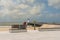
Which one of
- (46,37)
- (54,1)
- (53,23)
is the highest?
(54,1)

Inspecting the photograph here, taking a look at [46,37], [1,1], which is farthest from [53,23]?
[1,1]

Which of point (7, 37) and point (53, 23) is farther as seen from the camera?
point (53, 23)

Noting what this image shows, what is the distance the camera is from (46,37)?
6680mm

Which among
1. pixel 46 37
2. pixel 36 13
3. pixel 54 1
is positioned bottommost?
pixel 46 37

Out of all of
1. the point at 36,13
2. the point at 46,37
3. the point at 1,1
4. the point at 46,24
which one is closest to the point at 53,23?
the point at 46,24

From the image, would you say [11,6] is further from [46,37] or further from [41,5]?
[46,37]

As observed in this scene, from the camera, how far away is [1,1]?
9.16 meters

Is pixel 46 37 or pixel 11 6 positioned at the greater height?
pixel 11 6

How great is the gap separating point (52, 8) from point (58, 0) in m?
0.65

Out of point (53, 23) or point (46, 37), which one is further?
point (53, 23)

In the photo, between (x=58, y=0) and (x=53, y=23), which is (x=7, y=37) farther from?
(x=58, y=0)

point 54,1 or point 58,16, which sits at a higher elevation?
point 54,1

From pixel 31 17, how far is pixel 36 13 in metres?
0.45

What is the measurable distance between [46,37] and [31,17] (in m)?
2.81
